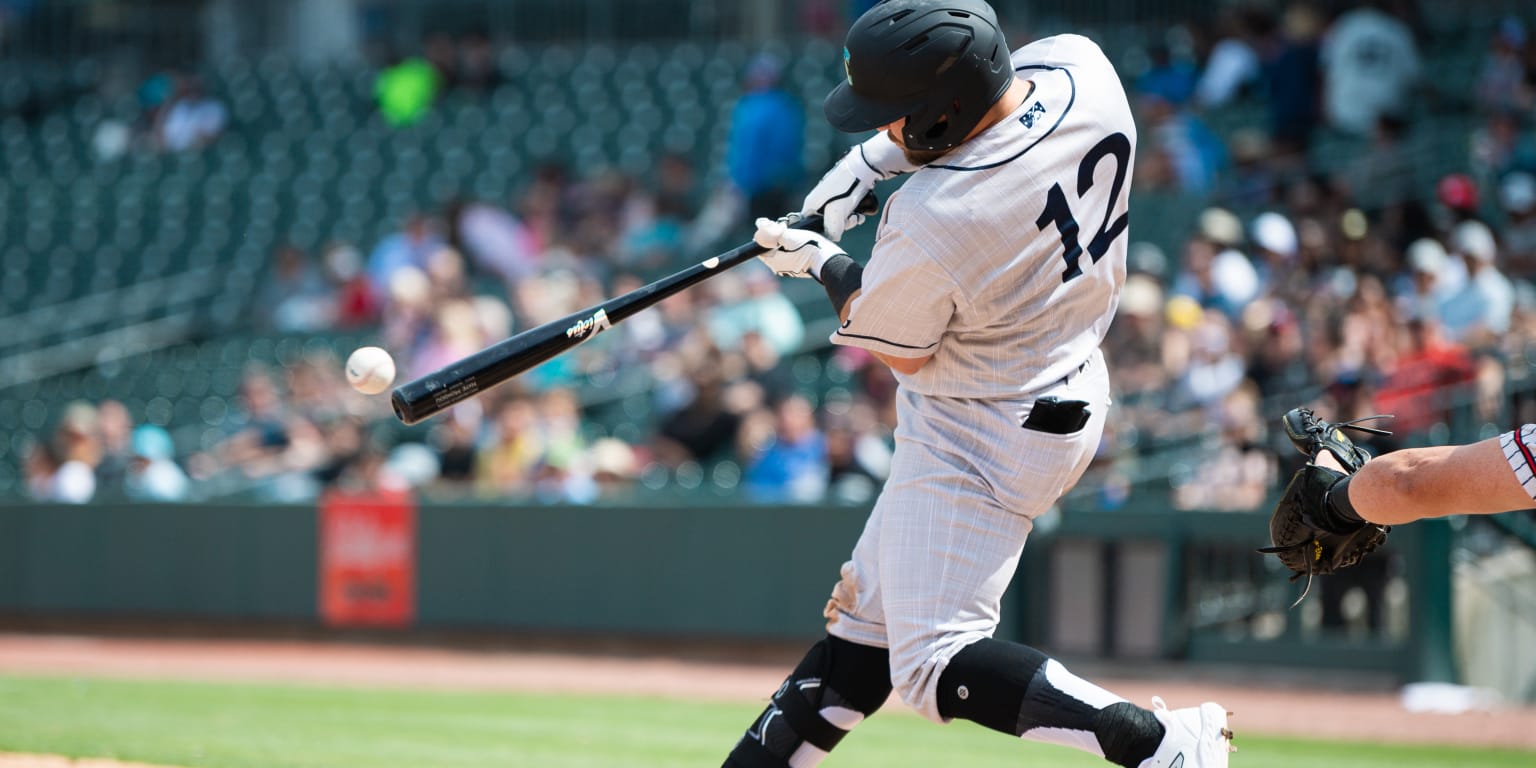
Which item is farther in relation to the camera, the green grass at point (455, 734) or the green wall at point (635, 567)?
the green wall at point (635, 567)

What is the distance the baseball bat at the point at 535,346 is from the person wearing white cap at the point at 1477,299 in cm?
583

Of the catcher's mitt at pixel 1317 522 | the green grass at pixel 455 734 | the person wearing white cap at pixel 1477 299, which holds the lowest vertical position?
the green grass at pixel 455 734

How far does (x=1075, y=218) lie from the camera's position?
12.0 ft

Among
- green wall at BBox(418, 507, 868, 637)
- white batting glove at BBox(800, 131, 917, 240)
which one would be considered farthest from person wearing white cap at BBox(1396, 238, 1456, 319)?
white batting glove at BBox(800, 131, 917, 240)

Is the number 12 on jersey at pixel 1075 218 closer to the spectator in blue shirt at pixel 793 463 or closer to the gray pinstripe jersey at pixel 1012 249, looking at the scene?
the gray pinstripe jersey at pixel 1012 249

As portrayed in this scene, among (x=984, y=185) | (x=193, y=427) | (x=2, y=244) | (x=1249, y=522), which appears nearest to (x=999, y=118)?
(x=984, y=185)

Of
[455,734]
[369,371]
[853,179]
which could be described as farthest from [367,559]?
[853,179]

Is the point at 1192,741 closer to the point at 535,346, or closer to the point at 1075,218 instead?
A: the point at 1075,218

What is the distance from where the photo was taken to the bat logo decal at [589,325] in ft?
13.8

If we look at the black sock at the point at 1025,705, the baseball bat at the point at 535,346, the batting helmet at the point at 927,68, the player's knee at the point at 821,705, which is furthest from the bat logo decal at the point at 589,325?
the black sock at the point at 1025,705

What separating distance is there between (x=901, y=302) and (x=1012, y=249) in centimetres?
25

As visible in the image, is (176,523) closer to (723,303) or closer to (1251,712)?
(723,303)

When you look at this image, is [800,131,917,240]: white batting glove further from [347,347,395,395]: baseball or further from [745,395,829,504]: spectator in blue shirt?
[745,395,829,504]: spectator in blue shirt

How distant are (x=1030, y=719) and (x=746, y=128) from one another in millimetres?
9222
